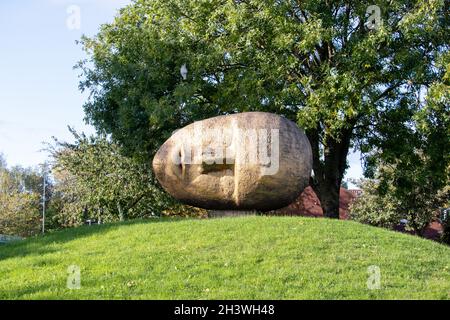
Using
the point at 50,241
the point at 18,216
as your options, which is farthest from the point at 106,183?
the point at 18,216

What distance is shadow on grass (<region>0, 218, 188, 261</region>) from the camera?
14.4 meters

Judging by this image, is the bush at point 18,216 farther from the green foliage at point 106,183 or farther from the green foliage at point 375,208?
the green foliage at point 375,208

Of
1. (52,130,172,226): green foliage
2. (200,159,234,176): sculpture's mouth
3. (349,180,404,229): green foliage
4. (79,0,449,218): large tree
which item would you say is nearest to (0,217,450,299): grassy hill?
(200,159,234,176): sculpture's mouth

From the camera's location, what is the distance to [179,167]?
663 inches

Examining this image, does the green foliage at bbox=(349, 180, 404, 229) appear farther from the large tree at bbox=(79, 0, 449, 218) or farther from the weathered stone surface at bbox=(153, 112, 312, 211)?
the weathered stone surface at bbox=(153, 112, 312, 211)

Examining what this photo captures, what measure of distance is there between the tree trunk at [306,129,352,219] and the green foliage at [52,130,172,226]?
25.9 ft

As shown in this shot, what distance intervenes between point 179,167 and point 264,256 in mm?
5787

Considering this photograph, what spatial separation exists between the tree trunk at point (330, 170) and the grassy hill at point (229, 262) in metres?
7.62

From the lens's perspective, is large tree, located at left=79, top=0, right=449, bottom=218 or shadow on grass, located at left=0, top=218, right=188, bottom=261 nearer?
shadow on grass, located at left=0, top=218, right=188, bottom=261

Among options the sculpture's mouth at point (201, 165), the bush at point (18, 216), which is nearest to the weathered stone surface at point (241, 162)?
the sculpture's mouth at point (201, 165)

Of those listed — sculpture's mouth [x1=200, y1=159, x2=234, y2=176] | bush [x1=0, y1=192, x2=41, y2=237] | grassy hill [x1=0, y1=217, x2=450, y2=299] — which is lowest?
bush [x1=0, y1=192, x2=41, y2=237]

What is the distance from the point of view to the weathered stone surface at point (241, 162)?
15.8 meters
